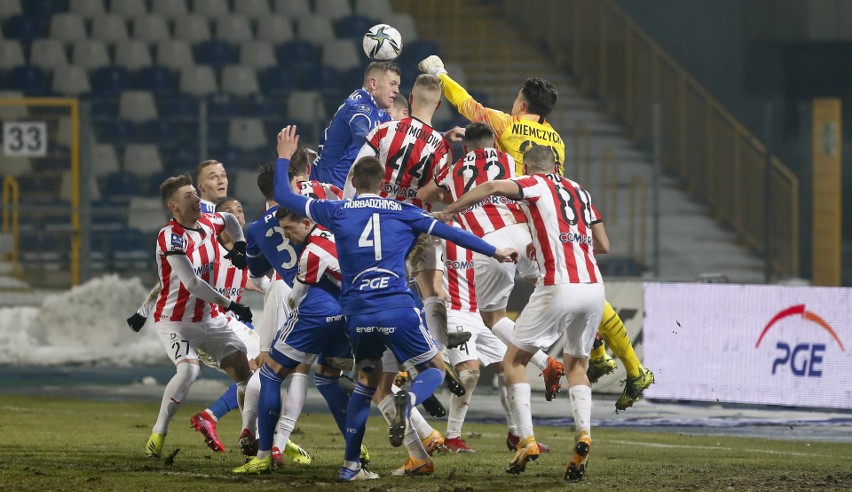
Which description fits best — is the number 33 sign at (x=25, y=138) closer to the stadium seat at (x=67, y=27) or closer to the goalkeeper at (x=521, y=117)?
the stadium seat at (x=67, y=27)

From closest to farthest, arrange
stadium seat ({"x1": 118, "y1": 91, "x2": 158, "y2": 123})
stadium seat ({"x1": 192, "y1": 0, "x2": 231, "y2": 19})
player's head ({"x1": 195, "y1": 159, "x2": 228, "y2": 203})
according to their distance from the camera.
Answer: player's head ({"x1": 195, "y1": 159, "x2": 228, "y2": 203})
stadium seat ({"x1": 118, "y1": 91, "x2": 158, "y2": 123})
stadium seat ({"x1": 192, "y1": 0, "x2": 231, "y2": 19})

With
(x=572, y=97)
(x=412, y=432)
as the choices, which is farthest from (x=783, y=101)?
(x=412, y=432)

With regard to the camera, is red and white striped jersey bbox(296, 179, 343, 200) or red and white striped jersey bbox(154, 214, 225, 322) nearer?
red and white striped jersey bbox(296, 179, 343, 200)

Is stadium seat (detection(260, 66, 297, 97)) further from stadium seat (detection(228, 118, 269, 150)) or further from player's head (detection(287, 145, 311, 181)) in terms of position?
player's head (detection(287, 145, 311, 181))

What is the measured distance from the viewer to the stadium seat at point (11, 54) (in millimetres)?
20656

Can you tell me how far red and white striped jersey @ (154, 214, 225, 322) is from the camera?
9.34 m

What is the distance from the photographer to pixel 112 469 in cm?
862

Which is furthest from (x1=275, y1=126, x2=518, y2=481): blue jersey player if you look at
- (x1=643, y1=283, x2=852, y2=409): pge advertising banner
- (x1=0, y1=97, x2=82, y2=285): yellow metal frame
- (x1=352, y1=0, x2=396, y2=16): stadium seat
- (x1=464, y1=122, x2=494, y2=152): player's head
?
(x1=352, y1=0, x2=396, y2=16): stadium seat

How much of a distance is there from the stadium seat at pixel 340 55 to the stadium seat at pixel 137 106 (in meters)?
2.98

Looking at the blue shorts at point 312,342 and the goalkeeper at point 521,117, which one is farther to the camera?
the goalkeeper at point 521,117

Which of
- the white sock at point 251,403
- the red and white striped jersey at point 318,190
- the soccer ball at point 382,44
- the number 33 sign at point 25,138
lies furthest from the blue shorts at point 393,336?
the number 33 sign at point 25,138

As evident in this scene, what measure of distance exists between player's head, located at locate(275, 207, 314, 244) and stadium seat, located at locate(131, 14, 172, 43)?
43.7 ft

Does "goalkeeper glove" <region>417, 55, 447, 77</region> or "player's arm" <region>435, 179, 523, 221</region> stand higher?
"goalkeeper glove" <region>417, 55, 447, 77</region>

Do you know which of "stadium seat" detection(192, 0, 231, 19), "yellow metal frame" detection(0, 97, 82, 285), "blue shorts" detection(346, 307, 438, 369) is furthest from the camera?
"stadium seat" detection(192, 0, 231, 19)
